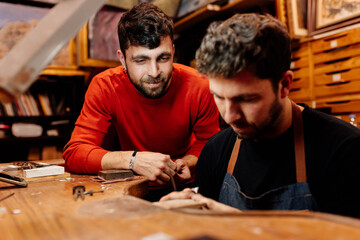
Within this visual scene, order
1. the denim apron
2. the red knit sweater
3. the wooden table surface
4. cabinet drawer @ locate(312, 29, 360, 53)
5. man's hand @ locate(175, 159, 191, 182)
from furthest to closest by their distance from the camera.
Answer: cabinet drawer @ locate(312, 29, 360, 53) < the red knit sweater < man's hand @ locate(175, 159, 191, 182) < the denim apron < the wooden table surface

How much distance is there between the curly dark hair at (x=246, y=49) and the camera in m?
1.08

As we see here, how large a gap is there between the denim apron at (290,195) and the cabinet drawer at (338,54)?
1720mm

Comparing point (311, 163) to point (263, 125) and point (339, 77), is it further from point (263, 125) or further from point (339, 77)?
point (339, 77)

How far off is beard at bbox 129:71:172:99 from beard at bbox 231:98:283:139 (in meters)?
0.85

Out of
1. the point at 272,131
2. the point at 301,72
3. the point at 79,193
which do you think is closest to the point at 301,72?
the point at 301,72

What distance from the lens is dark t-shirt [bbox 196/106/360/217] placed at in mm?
1059

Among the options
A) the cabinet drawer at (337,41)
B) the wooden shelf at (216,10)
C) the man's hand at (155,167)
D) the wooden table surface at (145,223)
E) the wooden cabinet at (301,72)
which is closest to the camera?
the wooden table surface at (145,223)

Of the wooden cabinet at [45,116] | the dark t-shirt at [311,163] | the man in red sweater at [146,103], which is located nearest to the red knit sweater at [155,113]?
the man in red sweater at [146,103]

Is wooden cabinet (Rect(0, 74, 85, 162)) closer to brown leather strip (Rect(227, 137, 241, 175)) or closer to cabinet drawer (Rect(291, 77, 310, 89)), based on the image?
cabinet drawer (Rect(291, 77, 310, 89))

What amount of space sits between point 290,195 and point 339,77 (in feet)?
6.42

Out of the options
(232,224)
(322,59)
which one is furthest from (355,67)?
(232,224)

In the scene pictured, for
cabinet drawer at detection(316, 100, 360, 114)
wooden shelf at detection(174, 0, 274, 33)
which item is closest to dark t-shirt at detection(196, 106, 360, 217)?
cabinet drawer at detection(316, 100, 360, 114)

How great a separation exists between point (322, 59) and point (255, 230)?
261 centimetres

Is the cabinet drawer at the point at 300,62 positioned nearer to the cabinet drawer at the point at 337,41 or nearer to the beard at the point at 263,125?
the cabinet drawer at the point at 337,41
